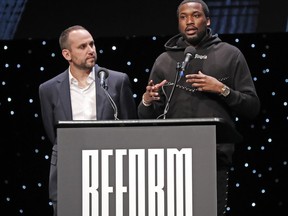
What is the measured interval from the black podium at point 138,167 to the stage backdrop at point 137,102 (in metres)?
2.24

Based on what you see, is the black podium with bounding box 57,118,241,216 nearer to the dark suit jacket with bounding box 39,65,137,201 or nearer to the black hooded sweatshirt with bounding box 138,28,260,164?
the black hooded sweatshirt with bounding box 138,28,260,164

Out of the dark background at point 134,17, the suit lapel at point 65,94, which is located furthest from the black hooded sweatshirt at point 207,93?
the dark background at point 134,17

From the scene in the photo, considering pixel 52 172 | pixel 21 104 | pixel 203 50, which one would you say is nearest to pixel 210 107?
pixel 203 50

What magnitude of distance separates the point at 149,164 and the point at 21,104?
2.69 meters

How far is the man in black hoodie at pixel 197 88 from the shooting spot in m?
3.85

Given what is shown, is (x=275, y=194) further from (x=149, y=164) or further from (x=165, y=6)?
(x=149, y=164)

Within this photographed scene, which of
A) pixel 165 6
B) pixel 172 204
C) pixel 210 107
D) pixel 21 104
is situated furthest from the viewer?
pixel 21 104

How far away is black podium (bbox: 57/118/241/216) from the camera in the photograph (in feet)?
11.0

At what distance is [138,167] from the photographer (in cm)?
336

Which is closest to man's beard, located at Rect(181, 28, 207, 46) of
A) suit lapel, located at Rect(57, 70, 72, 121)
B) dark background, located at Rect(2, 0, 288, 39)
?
suit lapel, located at Rect(57, 70, 72, 121)

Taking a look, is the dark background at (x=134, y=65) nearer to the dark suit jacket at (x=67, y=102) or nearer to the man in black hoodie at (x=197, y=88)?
the dark suit jacket at (x=67, y=102)

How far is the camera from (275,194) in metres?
5.59

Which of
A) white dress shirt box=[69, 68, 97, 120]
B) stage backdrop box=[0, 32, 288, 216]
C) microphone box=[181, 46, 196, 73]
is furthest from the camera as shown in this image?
stage backdrop box=[0, 32, 288, 216]

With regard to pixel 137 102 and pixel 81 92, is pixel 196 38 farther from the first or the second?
pixel 137 102
